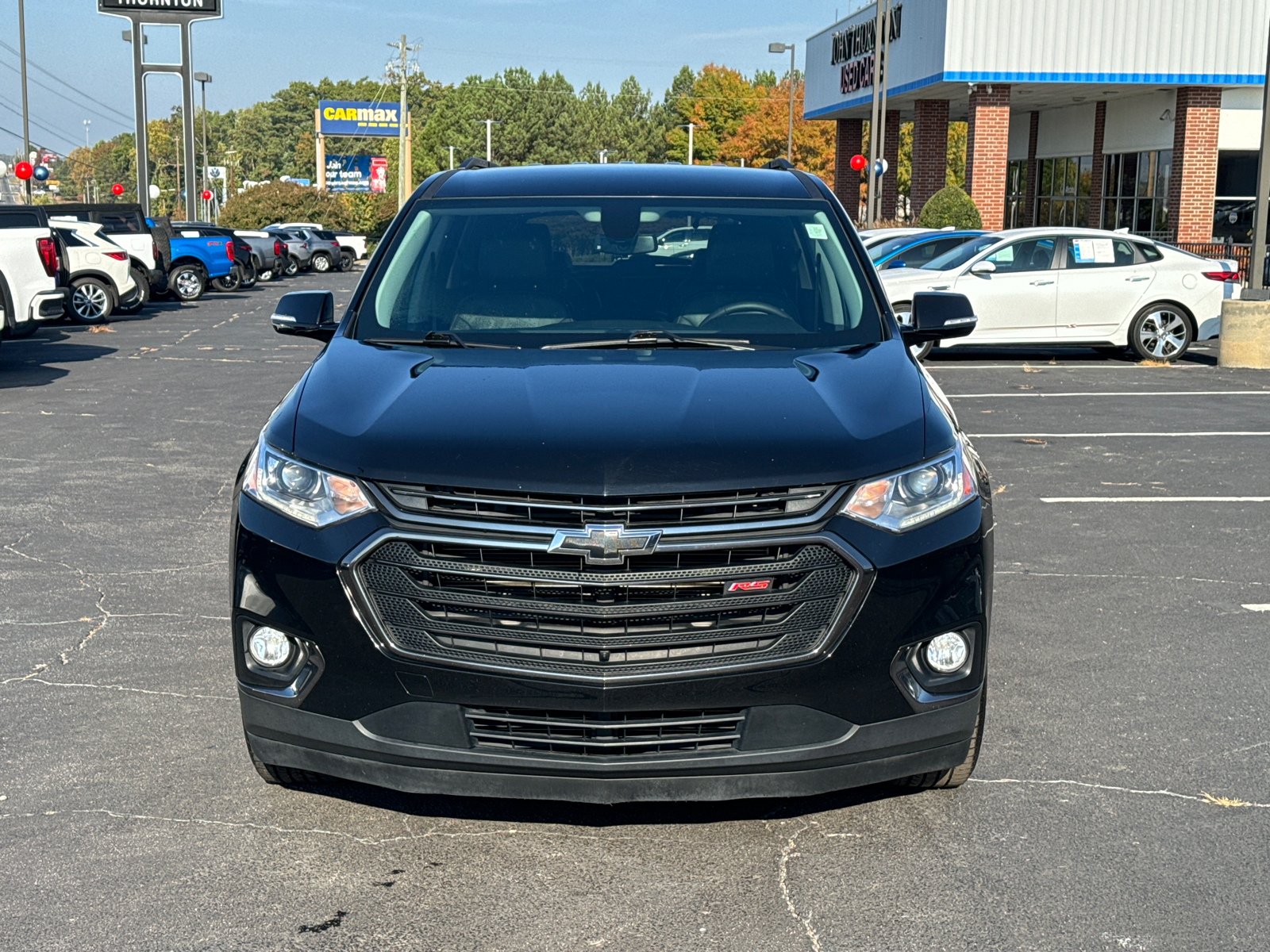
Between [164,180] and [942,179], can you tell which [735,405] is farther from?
[164,180]

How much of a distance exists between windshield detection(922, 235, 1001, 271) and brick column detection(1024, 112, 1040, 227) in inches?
1008

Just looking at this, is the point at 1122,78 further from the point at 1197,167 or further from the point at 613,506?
the point at 613,506

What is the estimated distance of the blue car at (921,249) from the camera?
1922cm

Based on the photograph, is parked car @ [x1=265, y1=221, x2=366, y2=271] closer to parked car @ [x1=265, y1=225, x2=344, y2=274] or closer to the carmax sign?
parked car @ [x1=265, y1=225, x2=344, y2=274]

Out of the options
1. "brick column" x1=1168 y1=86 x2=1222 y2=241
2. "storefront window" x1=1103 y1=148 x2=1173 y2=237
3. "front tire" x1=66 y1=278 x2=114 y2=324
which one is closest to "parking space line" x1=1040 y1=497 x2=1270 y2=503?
"front tire" x1=66 y1=278 x2=114 y2=324

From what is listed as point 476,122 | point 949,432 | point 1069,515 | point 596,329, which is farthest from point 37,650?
point 476,122

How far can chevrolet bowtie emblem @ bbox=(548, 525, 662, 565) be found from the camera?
3.43m

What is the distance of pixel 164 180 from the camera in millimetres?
186125

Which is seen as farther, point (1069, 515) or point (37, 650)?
point (1069, 515)

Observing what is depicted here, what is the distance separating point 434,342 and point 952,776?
207 centimetres

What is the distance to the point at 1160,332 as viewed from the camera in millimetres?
17594

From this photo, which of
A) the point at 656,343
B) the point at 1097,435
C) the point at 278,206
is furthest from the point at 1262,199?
the point at 278,206

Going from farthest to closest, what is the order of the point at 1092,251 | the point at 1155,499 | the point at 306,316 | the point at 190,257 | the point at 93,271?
1. the point at 190,257
2. the point at 93,271
3. the point at 1092,251
4. the point at 1155,499
5. the point at 306,316

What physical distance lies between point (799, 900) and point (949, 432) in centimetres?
129
